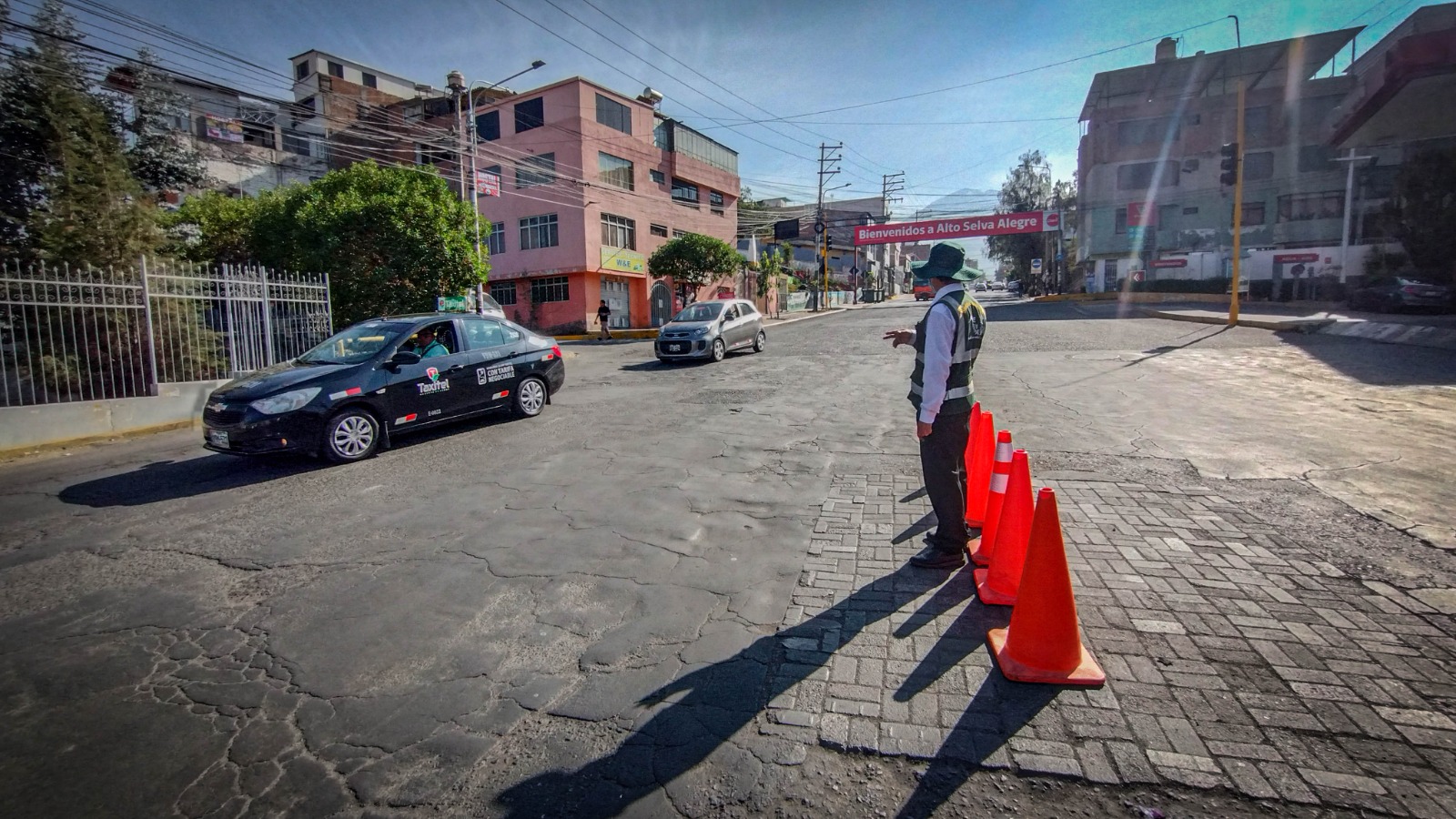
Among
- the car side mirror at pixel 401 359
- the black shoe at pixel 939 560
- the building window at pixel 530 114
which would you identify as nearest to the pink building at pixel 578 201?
the building window at pixel 530 114

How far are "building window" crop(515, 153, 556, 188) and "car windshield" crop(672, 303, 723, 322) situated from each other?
60.4 feet

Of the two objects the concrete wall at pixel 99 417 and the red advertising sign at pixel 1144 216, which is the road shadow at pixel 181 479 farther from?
the red advertising sign at pixel 1144 216

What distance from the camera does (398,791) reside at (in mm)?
2328

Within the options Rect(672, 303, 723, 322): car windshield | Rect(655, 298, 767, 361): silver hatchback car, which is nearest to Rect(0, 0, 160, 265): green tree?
Rect(655, 298, 767, 361): silver hatchback car

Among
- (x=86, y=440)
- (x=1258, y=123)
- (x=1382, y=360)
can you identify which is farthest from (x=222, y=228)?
(x=1258, y=123)

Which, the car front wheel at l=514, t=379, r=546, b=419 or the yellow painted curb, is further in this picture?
the car front wheel at l=514, t=379, r=546, b=419

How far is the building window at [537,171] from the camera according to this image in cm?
3192

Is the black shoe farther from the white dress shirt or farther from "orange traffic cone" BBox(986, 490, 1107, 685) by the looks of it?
"orange traffic cone" BBox(986, 490, 1107, 685)

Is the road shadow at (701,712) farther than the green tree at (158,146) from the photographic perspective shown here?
No

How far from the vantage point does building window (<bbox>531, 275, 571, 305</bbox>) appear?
109 ft

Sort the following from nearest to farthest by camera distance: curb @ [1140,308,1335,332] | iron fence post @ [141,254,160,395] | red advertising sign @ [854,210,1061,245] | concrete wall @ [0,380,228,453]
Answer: concrete wall @ [0,380,228,453]
iron fence post @ [141,254,160,395]
curb @ [1140,308,1335,332]
red advertising sign @ [854,210,1061,245]

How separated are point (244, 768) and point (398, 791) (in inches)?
25.4

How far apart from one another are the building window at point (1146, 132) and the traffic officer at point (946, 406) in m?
49.1

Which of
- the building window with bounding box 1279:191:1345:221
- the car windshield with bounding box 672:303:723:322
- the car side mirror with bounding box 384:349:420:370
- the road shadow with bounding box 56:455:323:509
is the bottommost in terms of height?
the road shadow with bounding box 56:455:323:509
